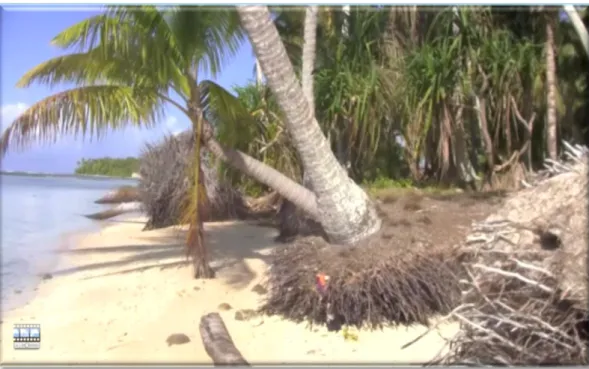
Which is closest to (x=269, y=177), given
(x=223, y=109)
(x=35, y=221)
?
(x=223, y=109)

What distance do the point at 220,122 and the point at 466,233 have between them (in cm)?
227

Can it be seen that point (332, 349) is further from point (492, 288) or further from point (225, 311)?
point (492, 288)

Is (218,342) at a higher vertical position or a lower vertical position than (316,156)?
lower

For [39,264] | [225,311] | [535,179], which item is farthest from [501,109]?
[39,264]

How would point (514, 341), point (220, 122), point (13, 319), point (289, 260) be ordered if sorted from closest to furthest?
point (514, 341) → point (13, 319) → point (289, 260) → point (220, 122)

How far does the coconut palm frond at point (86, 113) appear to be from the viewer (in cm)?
529

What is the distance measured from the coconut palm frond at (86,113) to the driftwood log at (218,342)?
1.61m

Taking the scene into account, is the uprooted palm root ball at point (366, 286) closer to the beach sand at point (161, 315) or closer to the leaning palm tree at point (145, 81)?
the beach sand at point (161, 315)

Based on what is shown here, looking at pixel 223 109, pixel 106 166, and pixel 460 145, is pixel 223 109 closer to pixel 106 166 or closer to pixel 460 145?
pixel 106 166

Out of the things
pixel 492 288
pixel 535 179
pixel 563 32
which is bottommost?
pixel 492 288

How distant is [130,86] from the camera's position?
5836mm

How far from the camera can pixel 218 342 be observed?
495 cm

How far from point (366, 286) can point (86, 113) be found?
2.64 meters

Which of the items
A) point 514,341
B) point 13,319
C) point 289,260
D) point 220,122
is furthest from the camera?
point 220,122
